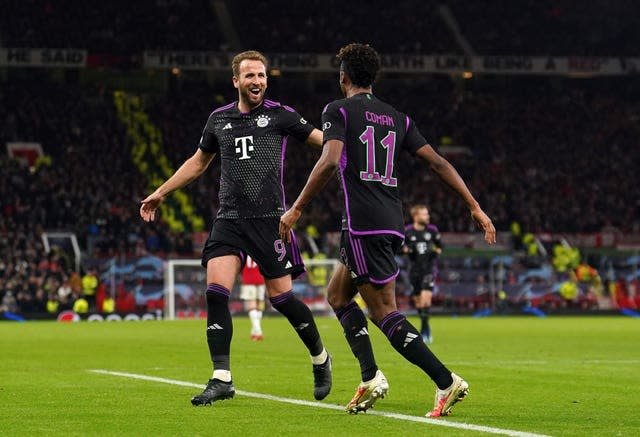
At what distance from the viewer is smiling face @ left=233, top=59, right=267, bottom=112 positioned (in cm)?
924

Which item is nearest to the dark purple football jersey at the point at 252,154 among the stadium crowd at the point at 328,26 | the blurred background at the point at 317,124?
the blurred background at the point at 317,124

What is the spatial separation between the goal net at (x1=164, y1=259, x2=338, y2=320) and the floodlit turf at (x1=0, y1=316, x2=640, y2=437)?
510 inches

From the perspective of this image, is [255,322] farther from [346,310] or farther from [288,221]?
[288,221]

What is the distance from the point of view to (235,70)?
30.7ft

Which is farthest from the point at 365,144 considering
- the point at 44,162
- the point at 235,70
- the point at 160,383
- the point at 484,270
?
the point at 44,162

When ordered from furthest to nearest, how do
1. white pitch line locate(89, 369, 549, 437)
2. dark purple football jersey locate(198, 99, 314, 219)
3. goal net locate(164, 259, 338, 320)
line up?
goal net locate(164, 259, 338, 320) < dark purple football jersey locate(198, 99, 314, 219) < white pitch line locate(89, 369, 549, 437)

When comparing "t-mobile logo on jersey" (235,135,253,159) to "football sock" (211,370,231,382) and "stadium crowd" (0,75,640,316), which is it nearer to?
"football sock" (211,370,231,382)

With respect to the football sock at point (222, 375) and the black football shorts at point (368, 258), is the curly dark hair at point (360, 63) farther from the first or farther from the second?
the football sock at point (222, 375)

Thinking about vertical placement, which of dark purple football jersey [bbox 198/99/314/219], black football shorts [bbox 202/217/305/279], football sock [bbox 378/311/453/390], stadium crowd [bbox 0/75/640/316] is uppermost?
stadium crowd [bbox 0/75/640/316]

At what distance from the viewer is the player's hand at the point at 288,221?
801 centimetres

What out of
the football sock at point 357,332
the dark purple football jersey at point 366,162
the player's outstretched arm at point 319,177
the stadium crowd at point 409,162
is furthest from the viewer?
the stadium crowd at point 409,162

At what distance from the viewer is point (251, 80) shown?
927 centimetres

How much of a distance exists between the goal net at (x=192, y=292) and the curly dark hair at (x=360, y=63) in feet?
84.4

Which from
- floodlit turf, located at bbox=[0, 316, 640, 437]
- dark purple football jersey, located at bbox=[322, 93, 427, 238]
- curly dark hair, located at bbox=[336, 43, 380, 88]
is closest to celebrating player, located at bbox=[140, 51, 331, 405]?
floodlit turf, located at bbox=[0, 316, 640, 437]
